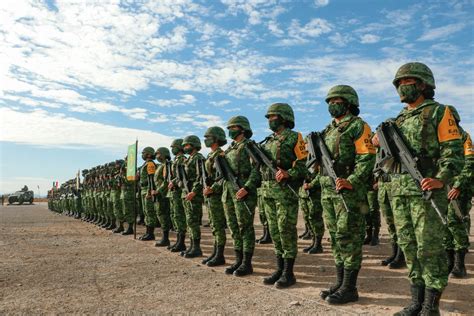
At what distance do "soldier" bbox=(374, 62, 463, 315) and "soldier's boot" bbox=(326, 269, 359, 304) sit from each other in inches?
31.5

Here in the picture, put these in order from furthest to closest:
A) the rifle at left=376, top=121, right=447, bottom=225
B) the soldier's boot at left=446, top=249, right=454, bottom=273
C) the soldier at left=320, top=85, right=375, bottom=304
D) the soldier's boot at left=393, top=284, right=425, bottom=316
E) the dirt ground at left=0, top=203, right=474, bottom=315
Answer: the soldier's boot at left=446, top=249, right=454, bottom=273 → the soldier at left=320, top=85, right=375, bottom=304 → the dirt ground at left=0, top=203, right=474, bottom=315 → the soldier's boot at left=393, top=284, right=425, bottom=316 → the rifle at left=376, top=121, right=447, bottom=225

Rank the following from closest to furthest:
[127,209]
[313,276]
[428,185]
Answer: [428,185] < [313,276] < [127,209]

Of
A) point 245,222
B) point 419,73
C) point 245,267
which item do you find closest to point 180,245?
point 245,267

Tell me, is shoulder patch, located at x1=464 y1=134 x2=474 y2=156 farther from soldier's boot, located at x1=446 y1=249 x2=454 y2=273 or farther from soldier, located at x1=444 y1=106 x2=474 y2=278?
soldier's boot, located at x1=446 y1=249 x2=454 y2=273

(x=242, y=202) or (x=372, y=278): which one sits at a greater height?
(x=242, y=202)

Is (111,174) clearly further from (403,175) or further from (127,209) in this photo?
(403,175)

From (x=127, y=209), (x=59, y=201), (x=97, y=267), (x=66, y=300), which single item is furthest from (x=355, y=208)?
(x=59, y=201)

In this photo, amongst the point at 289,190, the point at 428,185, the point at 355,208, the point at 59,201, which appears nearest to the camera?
the point at 428,185

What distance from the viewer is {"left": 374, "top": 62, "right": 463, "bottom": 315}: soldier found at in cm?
402

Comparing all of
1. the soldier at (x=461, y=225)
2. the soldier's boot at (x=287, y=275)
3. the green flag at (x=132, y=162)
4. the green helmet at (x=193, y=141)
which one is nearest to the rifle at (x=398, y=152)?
the soldier's boot at (x=287, y=275)

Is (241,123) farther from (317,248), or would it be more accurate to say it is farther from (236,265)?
(317,248)

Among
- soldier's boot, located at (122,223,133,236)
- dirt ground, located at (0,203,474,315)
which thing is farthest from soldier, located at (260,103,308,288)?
soldier's boot, located at (122,223,133,236)

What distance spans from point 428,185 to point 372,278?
9.48ft

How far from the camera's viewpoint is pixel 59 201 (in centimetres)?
3484
